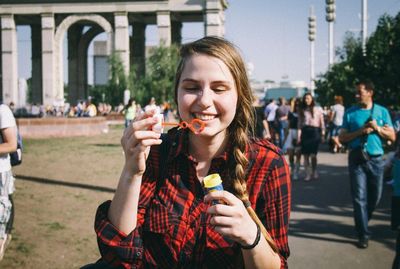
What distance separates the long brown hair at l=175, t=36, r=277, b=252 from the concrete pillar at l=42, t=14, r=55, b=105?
57547mm

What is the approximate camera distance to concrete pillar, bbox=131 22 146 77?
65.8 meters

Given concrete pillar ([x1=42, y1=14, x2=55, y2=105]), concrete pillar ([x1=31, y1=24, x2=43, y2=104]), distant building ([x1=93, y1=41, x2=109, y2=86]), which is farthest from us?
concrete pillar ([x1=31, y1=24, x2=43, y2=104])

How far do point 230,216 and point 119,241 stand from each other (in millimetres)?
624

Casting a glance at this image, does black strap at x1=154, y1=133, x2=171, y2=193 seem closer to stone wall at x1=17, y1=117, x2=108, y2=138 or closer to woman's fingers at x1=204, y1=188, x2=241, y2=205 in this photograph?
woman's fingers at x1=204, y1=188, x2=241, y2=205

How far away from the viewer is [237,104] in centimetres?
248

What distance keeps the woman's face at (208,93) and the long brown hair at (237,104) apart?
38mm

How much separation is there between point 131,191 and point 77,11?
200ft

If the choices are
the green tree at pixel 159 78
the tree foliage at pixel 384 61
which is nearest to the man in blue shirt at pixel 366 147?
the tree foliage at pixel 384 61

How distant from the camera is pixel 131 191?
2217mm

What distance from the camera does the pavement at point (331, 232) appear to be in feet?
18.5

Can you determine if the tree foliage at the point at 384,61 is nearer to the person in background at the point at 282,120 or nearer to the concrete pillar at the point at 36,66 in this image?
the person in background at the point at 282,120

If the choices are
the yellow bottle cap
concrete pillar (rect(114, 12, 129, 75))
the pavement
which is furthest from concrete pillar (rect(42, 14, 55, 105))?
the yellow bottle cap

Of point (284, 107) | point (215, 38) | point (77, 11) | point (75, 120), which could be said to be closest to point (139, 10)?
point (77, 11)

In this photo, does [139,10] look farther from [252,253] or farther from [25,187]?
[252,253]
